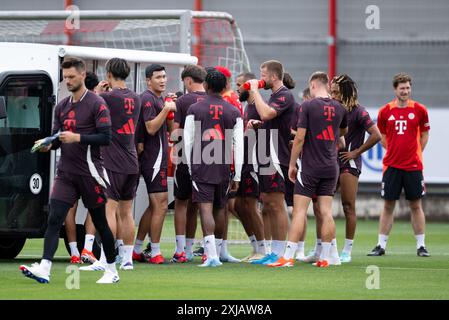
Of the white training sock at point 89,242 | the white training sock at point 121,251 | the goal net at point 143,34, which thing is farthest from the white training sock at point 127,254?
the goal net at point 143,34

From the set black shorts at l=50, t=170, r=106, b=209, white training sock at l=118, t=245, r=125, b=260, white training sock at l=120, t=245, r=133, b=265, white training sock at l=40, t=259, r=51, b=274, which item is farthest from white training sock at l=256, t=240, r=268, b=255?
white training sock at l=40, t=259, r=51, b=274

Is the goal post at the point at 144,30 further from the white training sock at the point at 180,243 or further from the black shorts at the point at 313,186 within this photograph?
the black shorts at the point at 313,186

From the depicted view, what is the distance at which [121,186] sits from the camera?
14.4 metres

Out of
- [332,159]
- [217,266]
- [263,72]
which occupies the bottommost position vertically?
[217,266]

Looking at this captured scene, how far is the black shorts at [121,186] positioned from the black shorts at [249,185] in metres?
1.83

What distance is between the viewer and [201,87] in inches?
614

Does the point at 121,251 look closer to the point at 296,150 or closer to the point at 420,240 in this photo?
the point at 296,150

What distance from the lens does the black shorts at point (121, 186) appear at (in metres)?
14.3

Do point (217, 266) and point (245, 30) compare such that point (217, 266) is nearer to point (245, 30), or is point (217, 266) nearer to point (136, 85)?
point (136, 85)

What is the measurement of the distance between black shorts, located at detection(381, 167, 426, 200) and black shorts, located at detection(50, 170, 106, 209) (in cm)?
611
